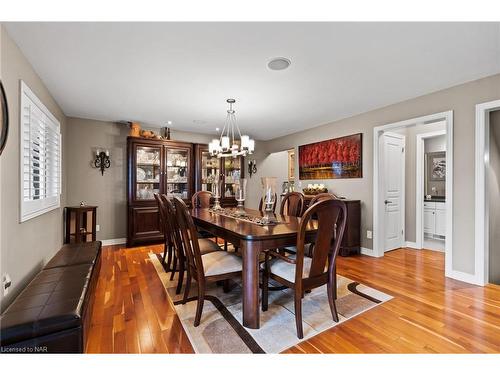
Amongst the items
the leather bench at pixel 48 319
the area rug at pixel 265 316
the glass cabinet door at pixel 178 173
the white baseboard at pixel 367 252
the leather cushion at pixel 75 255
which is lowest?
the area rug at pixel 265 316

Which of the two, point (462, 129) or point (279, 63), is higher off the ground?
point (279, 63)

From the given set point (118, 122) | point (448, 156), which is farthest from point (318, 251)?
point (118, 122)

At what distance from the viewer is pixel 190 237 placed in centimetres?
189

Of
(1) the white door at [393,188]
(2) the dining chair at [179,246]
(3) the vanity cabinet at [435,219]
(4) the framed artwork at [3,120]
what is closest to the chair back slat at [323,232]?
(2) the dining chair at [179,246]

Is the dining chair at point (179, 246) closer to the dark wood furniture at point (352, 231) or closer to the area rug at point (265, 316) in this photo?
the area rug at point (265, 316)

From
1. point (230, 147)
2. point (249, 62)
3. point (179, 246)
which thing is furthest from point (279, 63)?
point (179, 246)

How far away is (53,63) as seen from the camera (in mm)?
2258

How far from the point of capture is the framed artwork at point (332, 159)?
13.0ft

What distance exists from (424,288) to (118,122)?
5176 mm

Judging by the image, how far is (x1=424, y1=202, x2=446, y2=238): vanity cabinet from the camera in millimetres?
4211

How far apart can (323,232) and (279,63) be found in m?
1.60

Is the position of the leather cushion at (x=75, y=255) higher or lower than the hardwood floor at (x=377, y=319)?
higher

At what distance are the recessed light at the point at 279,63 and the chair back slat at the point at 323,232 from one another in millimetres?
1374

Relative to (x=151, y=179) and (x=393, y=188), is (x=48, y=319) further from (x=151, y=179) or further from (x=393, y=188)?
(x=393, y=188)
